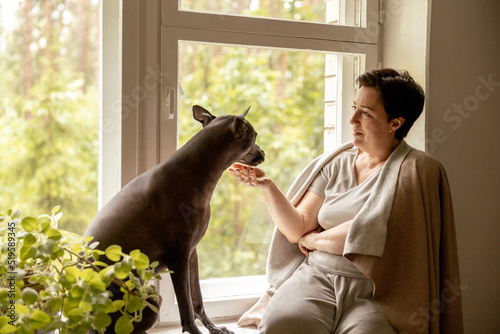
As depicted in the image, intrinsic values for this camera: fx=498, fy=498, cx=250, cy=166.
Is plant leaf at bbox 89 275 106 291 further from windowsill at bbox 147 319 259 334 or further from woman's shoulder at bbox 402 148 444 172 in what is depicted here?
woman's shoulder at bbox 402 148 444 172

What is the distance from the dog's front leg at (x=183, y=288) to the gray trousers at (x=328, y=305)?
0.79 ft

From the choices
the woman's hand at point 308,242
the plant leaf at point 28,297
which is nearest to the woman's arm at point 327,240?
the woman's hand at point 308,242

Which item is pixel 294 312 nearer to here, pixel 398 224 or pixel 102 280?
pixel 398 224

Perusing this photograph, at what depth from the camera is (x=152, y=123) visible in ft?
5.53

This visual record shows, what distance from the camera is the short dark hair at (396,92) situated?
1616 mm

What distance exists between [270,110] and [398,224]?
655 mm

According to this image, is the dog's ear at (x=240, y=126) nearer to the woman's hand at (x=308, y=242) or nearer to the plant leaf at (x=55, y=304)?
the woman's hand at (x=308, y=242)

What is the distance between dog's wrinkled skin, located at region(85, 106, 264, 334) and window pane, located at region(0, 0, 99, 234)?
391 millimetres

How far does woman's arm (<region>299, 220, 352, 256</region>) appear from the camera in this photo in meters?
1.57

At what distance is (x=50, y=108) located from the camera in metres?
1.63

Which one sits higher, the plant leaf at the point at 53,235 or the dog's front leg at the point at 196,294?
→ the plant leaf at the point at 53,235

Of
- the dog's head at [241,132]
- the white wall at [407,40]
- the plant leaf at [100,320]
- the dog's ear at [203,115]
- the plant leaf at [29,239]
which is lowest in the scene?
the plant leaf at [100,320]

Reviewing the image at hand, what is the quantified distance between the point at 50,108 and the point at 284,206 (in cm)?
83

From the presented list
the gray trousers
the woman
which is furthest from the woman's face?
the gray trousers
